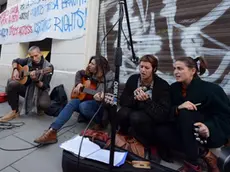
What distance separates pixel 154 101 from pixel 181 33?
1235mm

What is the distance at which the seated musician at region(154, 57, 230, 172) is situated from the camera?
5.98 ft

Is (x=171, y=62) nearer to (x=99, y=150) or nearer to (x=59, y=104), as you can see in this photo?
(x=99, y=150)

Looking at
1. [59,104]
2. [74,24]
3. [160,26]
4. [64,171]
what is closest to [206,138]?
[64,171]

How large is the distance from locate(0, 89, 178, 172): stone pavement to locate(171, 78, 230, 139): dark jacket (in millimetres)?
555

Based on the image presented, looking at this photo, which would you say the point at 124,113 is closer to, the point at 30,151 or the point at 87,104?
the point at 87,104

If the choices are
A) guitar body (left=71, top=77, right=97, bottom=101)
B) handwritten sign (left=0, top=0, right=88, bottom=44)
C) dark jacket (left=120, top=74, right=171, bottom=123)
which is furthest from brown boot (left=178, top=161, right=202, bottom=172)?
handwritten sign (left=0, top=0, right=88, bottom=44)

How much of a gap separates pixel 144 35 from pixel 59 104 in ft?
6.20

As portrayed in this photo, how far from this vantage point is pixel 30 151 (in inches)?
94.0

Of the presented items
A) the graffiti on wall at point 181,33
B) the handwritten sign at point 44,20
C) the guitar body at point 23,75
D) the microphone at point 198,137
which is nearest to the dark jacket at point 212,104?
the microphone at point 198,137

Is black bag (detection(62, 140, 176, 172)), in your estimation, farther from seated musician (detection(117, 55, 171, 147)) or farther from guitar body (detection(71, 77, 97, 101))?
guitar body (detection(71, 77, 97, 101))

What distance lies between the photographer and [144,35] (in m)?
3.25

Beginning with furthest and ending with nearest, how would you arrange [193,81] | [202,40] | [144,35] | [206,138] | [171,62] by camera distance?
1. [144,35]
2. [171,62]
3. [202,40]
4. [193,81]
5. [206,138]

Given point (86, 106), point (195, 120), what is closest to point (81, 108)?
point (86, 106)

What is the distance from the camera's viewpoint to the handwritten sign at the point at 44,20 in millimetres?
4035
